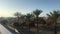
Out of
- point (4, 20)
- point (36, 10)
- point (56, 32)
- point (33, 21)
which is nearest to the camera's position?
point (56, 32)

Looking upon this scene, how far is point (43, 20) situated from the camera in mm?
22656

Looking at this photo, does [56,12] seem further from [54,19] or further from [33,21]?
[33,21]

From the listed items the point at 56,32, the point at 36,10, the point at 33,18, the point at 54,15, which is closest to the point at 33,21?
the point at 33,18

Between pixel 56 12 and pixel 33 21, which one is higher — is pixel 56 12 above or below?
above

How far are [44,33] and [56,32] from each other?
128 centimetres

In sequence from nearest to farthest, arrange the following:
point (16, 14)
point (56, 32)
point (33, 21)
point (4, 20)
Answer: point (56, 32)
point (33, 21)
point (16, 14)
point (4, 20)

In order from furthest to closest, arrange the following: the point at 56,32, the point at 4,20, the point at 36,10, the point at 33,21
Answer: the point at 4,20, the point at 33,21, the point at 36,10, the point at 56,32

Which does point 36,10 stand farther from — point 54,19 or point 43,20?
point 54,19

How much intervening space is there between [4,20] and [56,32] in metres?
20.9

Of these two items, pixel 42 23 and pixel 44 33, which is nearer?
pixel 44 33

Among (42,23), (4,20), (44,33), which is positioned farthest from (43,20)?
(4,20)

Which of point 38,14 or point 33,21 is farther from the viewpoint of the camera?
point 33,21

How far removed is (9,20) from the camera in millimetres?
34750

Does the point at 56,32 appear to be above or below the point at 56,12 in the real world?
below
